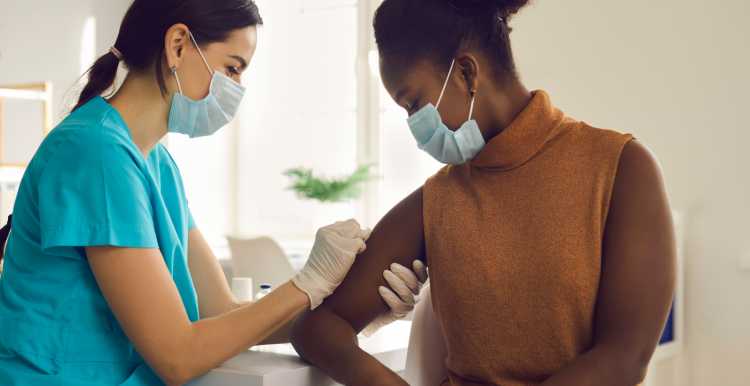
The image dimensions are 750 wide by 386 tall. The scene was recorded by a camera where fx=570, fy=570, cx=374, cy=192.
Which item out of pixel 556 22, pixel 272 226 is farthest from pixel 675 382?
pixel 272 226

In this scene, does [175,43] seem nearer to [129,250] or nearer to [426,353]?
[129,250]

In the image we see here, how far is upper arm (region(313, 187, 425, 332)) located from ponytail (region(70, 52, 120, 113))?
58cm

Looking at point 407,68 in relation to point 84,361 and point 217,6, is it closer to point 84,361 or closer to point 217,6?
point 217,6

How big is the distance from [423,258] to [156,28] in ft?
2.08

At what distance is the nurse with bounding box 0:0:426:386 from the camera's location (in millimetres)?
848

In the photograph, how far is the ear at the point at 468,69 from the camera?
0.94 metres

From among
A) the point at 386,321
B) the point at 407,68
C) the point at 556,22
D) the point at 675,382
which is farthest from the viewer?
the point at 556,22

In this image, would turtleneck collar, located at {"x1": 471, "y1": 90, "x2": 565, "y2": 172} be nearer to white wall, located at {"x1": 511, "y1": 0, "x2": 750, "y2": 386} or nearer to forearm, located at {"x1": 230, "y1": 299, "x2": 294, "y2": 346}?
forearm, located at {"x1": 230, "y1": 299, "x2": 294, "y2": 346}

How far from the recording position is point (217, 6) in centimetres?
104

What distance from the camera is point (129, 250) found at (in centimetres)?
85

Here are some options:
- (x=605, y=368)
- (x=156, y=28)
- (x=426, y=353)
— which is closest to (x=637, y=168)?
(x=605, y=368)

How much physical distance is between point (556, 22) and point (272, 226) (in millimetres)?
2345

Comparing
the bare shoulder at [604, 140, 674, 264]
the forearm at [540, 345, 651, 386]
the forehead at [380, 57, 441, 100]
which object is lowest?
the forearm at [540, 345, 651, 386]

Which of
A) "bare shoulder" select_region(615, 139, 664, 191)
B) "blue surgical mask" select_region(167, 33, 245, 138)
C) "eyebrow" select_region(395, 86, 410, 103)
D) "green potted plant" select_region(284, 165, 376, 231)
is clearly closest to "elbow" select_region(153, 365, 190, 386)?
"blue surgical mask" select_region(167, 33, 245, 138)
